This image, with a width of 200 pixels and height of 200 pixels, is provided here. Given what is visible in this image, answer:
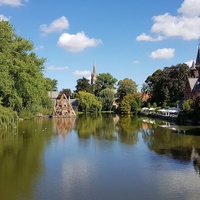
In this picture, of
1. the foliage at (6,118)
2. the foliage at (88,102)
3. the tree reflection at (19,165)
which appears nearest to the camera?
the tree reflection at (19,165)

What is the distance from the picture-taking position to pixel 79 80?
97438 mm

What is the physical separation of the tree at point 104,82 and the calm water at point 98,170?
7040 cm

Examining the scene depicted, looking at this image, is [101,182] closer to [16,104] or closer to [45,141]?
[45,141]

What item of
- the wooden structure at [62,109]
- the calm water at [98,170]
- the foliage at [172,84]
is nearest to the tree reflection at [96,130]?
the calm water at [98,170]

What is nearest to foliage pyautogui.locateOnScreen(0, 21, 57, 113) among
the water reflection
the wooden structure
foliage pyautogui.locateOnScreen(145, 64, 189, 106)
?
the water reflection

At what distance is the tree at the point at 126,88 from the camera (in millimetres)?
86062

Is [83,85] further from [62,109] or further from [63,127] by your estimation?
[63,127]

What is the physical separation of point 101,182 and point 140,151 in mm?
8585

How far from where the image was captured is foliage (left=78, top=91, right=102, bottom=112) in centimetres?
7919

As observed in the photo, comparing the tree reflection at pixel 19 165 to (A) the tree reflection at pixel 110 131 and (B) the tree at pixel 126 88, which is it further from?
(B) the tree at pixel 126 88

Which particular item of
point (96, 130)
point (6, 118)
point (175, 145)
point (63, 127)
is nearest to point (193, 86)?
point (96, 130)

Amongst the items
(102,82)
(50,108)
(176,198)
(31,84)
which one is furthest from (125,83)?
(176,198)

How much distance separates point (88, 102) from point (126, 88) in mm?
12326

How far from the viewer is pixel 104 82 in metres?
97.0
